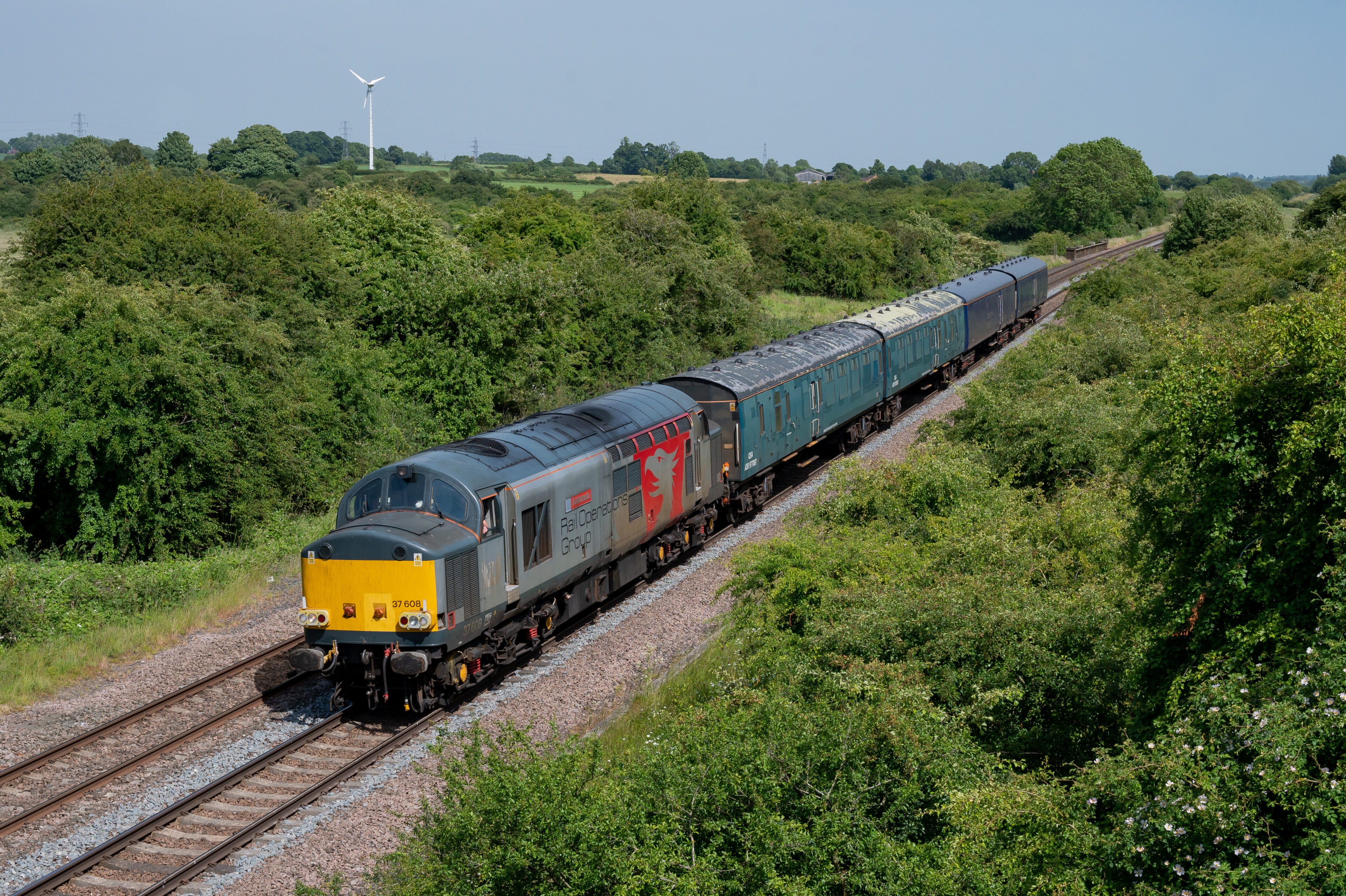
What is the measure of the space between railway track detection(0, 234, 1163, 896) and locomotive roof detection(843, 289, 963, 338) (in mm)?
20776

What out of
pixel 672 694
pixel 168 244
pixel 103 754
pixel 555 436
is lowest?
pixel 103 754

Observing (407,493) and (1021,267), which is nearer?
(407,493)

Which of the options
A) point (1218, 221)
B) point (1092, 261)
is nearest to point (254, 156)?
point (1092, 261)

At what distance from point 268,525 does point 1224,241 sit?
1928 inches

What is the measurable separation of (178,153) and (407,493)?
106990 mm

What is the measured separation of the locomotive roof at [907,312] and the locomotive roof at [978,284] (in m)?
0.93

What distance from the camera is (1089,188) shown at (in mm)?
99750

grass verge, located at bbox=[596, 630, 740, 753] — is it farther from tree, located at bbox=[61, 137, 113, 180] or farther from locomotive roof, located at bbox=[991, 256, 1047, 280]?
tree, located at bbox=[61, 137, 113, 180]

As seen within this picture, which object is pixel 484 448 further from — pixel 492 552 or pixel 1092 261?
pixel 1092 261

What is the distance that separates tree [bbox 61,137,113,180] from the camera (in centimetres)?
7894

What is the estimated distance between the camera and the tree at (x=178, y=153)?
10531 cm

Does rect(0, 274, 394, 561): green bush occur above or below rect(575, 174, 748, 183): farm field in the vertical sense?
below

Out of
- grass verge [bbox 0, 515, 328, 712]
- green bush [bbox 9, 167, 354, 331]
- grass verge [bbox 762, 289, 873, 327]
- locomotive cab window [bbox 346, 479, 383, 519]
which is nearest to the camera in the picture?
locomotive cab window [bbox 346, 479, 383, 519]

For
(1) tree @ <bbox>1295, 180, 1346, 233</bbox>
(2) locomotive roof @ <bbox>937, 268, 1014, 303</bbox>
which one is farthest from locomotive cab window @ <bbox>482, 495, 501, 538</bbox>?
(1) tree @ <bbox>1295, 180, 1346, 233</bbox>
